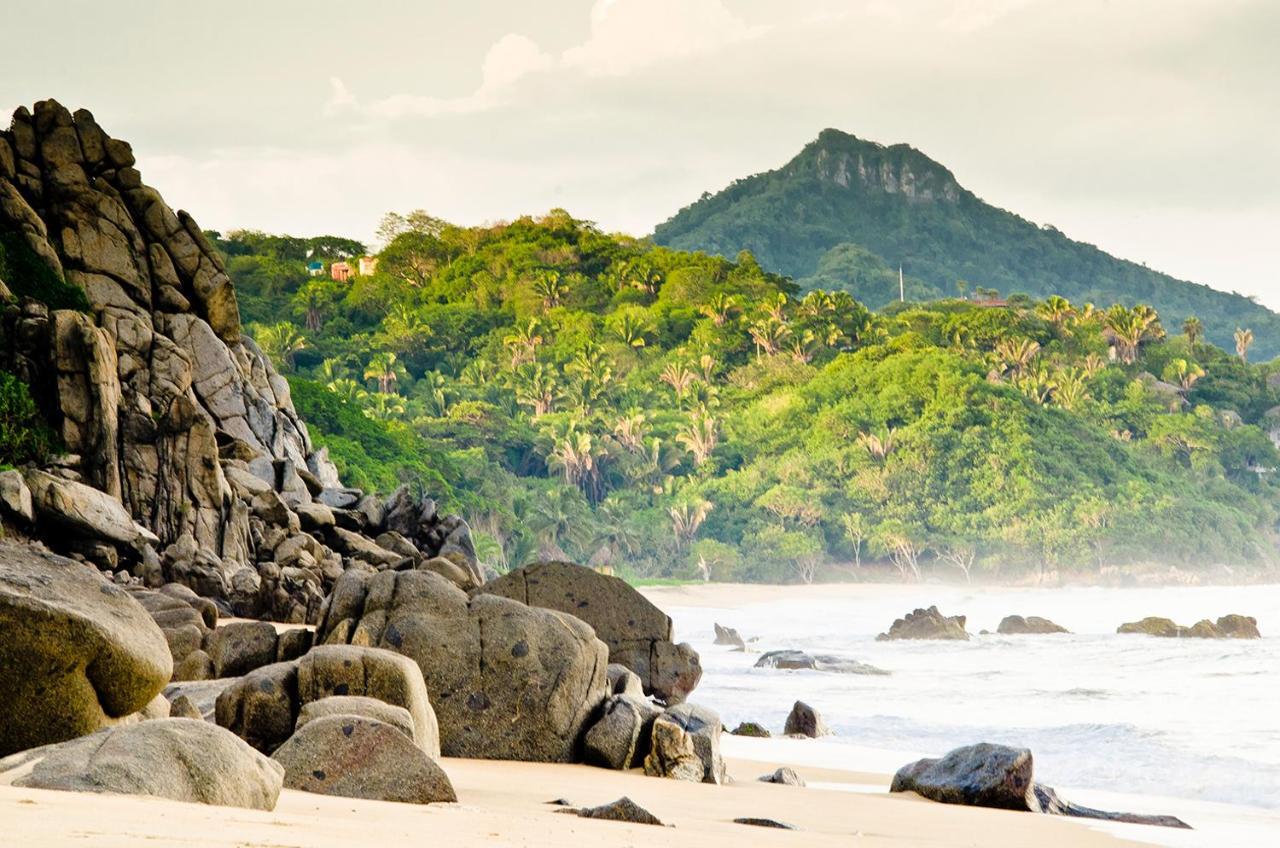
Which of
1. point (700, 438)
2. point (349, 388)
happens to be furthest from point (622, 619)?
point (700, 438)

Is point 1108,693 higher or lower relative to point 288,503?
lower

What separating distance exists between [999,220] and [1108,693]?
178557 millimetres

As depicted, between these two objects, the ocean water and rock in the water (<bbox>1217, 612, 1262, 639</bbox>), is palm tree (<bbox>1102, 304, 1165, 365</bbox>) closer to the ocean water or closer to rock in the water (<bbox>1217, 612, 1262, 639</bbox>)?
the ocean water

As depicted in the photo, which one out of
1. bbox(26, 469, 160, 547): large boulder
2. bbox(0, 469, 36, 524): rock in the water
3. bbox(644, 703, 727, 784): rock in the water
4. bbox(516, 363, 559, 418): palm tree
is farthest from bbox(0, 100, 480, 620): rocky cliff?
bbox(516, 363, 559, 418): palm tree

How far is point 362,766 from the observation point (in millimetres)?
7086

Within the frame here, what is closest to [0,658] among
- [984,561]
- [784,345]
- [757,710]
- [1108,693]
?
[757,710]

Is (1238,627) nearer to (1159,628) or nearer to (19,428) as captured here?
(1159,628)

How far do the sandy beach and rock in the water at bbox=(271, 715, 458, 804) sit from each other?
0.21m

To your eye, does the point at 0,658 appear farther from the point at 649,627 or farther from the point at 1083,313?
the point at 1083,313

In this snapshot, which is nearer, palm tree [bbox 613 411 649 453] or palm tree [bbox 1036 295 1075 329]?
palm tree [bbox 613 411 649 453]

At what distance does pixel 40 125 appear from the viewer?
104 ft

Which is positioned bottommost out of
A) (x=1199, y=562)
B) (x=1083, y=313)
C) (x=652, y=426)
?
(x=1199, y=562)

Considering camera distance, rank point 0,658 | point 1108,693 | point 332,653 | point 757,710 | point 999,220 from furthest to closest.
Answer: point 999,220
point 1108,693
point 757,710
point 332,653
point 0,658

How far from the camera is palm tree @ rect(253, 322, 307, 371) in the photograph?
3305 inches
